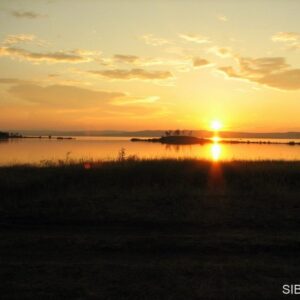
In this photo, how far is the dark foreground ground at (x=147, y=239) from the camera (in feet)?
20.8

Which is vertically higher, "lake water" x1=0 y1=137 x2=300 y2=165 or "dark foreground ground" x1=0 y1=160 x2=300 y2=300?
"lake water" x1=0 y1=137 x2=300 y2=165

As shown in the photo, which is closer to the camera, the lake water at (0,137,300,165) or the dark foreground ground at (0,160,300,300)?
the dark foreground ground at (0,160,300,300)

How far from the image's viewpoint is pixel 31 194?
15.1 meters

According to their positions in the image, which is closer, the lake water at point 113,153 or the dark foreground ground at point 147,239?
the dark foreground ground at point 147,239

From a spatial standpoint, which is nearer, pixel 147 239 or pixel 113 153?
pixel 147 239

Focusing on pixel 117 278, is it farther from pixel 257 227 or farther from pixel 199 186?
pixel 199 186

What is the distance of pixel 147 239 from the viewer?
29.6ft

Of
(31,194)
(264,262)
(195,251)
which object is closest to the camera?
(264,262)

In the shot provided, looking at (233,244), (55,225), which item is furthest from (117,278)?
(55,225)

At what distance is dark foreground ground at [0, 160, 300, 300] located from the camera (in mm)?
6340

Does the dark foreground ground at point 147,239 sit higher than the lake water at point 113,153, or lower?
lower

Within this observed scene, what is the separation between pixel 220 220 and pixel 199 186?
5953mm

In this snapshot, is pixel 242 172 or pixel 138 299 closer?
pixel 138 299

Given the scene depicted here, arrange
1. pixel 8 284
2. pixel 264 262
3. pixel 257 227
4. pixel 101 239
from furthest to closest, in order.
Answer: pixel 257 227 < pixel 101 239 < pixel 264 262 < pixel 8 284
